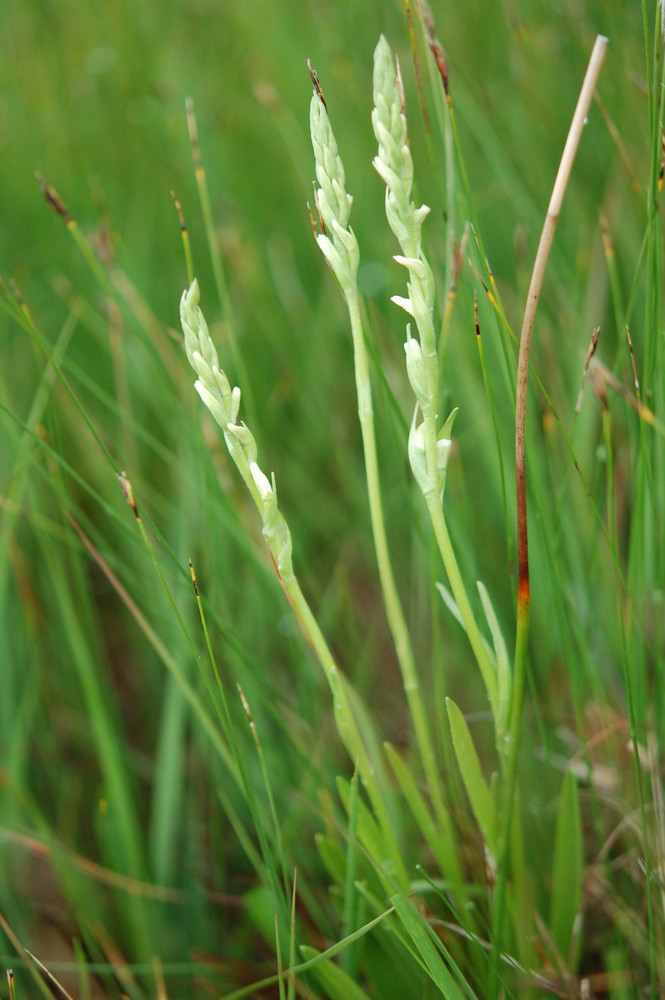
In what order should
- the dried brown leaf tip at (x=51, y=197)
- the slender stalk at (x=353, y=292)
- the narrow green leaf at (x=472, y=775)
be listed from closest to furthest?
1. the slender stalk at (x=353, y=292)
2. the narrow green leaf at (x=472, y=775)
3. the dried brown leaf tip at (x=51, y=197)

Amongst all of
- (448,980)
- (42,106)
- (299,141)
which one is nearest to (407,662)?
(448,980)

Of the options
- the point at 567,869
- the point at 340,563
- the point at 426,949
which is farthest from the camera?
the point at 340,563

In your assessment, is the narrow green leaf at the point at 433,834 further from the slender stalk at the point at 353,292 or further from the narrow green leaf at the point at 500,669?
the narrow green leaf at the point at 500,669

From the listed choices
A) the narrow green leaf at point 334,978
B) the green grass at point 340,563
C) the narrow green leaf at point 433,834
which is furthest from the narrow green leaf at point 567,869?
the narrow green leaf at point 334,978

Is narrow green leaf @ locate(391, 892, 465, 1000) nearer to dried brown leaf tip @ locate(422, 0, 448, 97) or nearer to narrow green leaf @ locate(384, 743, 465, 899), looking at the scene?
narrow green leaf @ locate(384, 743, 465, 899)

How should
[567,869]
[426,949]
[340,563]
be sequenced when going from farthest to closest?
[340,563]
[567,869]
[426,949]

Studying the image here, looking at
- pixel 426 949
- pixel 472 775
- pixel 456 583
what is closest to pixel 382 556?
pixel 456 583

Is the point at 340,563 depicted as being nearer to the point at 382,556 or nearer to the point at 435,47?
the point at 382,556
